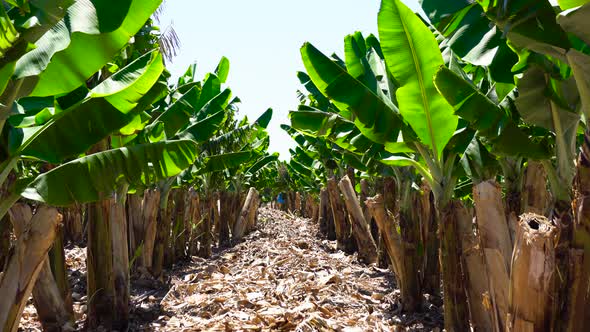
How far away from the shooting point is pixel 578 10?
2484 millimetres

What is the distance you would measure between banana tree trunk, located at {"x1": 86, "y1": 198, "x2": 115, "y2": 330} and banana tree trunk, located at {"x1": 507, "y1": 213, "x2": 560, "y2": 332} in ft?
14.0

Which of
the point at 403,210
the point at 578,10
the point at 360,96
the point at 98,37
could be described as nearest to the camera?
the point at 578,10

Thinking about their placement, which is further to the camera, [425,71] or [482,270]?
[425,71]

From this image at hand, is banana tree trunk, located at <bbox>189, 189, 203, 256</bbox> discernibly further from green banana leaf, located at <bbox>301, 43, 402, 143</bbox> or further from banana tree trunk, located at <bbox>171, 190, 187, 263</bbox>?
green banana leaf, located at <bbox>301, 43, 402, 143</bbox>

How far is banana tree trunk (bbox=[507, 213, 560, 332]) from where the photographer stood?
2.49 metres

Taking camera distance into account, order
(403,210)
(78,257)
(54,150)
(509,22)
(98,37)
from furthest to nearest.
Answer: (78,257), (403,210), (54,150), (98,37), (509,22)

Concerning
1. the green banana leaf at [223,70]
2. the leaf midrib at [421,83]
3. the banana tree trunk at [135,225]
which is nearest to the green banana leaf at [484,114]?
the leaf midrib at [421,83]

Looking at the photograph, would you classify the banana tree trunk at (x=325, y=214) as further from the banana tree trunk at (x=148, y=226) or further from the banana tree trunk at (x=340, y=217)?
the banana tree trunk at (x=148, y=226)

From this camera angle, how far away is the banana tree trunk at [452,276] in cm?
465

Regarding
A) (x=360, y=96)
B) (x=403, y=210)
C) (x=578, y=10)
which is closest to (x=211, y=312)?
(x=403, y=210)

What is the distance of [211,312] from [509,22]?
498cm

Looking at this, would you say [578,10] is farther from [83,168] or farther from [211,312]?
[211,312]

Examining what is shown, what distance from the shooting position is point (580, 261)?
2.54m

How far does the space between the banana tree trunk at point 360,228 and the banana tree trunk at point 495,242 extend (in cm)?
618
